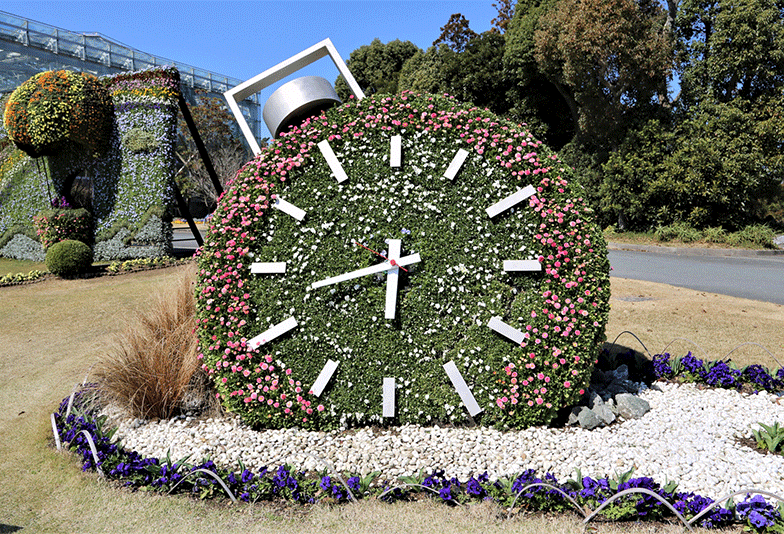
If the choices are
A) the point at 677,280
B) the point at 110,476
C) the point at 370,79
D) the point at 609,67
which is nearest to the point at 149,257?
the point at 110,476

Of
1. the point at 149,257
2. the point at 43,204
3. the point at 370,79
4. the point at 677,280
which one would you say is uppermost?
the point at 370,79

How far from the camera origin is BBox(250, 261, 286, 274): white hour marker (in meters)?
4.57

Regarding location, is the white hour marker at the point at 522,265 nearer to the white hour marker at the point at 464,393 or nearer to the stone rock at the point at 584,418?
the white hour marker at the point at 464,393

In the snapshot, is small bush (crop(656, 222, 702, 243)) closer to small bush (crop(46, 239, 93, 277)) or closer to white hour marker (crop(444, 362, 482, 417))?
white hour marker (crop(444, 362, 482, 417))

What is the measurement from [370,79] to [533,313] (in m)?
41.2

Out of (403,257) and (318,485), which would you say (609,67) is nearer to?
(403,257)

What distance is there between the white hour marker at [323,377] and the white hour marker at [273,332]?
484mm

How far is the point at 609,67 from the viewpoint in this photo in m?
20.8

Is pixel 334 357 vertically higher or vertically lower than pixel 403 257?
lower

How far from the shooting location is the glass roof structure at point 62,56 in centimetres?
3828

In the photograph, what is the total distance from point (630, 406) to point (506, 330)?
1.43 meters

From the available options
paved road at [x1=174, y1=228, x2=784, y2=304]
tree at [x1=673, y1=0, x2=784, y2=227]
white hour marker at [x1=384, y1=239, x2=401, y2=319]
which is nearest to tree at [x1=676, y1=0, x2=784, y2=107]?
tree at [x1=673, y1=0, x2=784, y2=227]

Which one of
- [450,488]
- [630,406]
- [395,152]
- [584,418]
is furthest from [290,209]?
[630,406]

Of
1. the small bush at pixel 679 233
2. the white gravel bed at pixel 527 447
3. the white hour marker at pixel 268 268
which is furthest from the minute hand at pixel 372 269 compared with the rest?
the small bush at pixel 679 233
